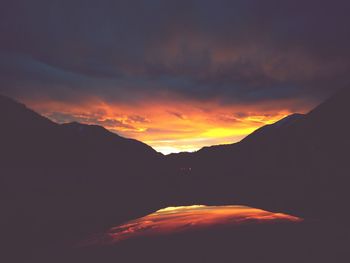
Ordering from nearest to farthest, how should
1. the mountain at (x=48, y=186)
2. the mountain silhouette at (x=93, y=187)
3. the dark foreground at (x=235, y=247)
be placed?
the dark foreground at (x=235, y=247) < the mountain silhouette at (x=93, y=187) < the mountain at (x=48, y=186)

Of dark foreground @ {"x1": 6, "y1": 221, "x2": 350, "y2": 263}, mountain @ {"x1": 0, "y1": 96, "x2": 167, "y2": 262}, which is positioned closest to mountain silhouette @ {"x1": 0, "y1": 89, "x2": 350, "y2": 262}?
mountain @ {"x1": 0, "y1": 96, "x2": 167, "y2": 262}

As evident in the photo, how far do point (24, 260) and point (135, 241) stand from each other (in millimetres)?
7544

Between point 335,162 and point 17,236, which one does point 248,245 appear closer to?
point 17,236

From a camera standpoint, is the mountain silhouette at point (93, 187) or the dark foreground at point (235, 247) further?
the mountain silhouette at point (93, 187)

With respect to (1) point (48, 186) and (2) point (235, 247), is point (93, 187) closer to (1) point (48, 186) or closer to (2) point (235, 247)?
(1) point (48, 186)

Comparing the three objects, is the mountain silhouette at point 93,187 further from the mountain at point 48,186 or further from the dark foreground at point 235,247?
the dark foreground at point 235,247

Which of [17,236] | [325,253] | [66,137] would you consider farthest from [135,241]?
[66,137]

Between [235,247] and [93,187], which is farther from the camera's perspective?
[93,187]

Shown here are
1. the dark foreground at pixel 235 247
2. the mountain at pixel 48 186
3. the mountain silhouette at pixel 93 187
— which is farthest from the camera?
the mountain at pixel 48 186

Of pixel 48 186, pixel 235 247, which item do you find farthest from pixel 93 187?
pixel 235 247

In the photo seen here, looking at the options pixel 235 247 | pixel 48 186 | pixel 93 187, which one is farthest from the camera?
pixel 93 187

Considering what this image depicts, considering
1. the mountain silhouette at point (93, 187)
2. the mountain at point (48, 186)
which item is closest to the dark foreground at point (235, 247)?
the mountain silhouette at point (93, 187)

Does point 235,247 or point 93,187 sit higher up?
point 93,187

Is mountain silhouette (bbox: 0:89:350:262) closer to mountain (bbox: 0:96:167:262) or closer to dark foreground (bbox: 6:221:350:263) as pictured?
mountain (bbox: 0:96:167:262)
